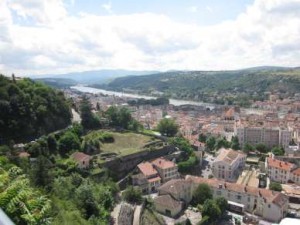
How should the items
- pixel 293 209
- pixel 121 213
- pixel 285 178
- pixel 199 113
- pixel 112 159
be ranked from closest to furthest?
1. pixel 121 213
2. pixel 293 209
3. pixel 112 159
4. pixel 285 178
5. pixel 199 113

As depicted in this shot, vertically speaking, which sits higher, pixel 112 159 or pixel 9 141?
pixel 9 141

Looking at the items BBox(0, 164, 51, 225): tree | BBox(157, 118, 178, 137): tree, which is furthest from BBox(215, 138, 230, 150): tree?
BBox(0, 164, 51, 225): tree

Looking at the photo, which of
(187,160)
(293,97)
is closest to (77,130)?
(187,160)

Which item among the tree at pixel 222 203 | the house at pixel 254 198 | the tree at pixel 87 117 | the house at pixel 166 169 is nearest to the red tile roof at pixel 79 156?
the house at pixel 166 169

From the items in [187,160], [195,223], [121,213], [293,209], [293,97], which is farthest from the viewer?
[293,97]

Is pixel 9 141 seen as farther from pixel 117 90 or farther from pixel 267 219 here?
pixel 117 90

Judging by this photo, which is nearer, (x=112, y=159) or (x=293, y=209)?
(x=293, y=209)

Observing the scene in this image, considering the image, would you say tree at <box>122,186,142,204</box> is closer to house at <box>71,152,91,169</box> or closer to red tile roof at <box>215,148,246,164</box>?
house at <box>71,152,91,169</box>
